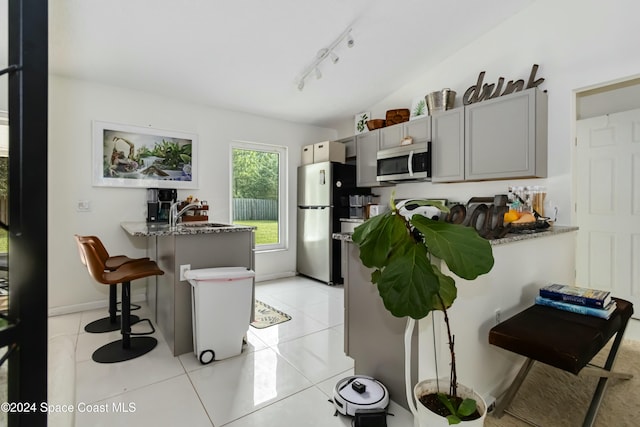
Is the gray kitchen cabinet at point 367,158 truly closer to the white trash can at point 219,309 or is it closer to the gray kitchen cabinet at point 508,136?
the gray kitchen cabinet at point 508,136

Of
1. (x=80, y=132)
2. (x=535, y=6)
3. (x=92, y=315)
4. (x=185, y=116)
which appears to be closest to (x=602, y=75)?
(x=535, y=6)

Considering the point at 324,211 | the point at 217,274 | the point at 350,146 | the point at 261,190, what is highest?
the point at 350,146

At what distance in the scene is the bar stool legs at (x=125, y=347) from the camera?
225 centimetres

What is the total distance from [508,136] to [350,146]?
212 centimetres

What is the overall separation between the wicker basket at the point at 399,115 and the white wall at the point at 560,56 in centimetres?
66

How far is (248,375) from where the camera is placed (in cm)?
205

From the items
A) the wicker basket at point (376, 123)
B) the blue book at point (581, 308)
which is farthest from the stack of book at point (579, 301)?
the wicker basket at point (376, 123)

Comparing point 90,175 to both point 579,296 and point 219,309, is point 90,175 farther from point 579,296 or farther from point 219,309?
point 579,296

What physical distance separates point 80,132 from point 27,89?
343 cm

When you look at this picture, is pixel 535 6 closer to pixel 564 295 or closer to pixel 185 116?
pixel 564 295

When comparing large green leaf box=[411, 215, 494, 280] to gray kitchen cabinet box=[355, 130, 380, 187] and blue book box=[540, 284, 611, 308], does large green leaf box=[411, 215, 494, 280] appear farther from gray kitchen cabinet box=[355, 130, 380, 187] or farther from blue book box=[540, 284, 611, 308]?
gray kitchen cabinet box=[355, 130, 380, 187]

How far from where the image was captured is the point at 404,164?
3691mm

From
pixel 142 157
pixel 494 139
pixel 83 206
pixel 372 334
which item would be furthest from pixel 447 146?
pixel 83 206

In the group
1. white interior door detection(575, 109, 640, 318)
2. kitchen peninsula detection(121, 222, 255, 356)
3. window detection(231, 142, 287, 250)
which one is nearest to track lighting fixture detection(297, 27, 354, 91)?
window detection(231, 142, 287, 250)
